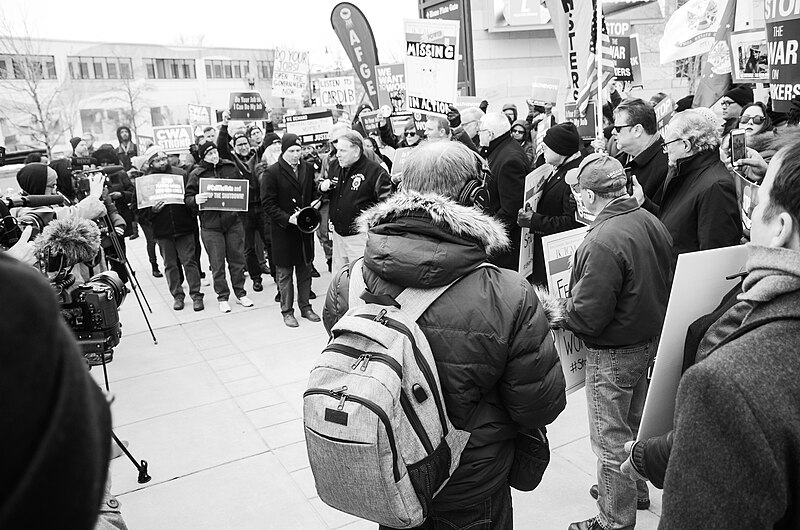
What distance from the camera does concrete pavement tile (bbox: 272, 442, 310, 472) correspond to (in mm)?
4429

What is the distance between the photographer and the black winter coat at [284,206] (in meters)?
7.50

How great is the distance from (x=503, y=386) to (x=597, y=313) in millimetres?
993

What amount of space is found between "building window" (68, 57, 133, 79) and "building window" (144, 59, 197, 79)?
1.77m

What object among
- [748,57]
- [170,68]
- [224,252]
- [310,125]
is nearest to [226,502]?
[224,252]

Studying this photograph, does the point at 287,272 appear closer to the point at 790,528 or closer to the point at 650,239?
the point at 650,239

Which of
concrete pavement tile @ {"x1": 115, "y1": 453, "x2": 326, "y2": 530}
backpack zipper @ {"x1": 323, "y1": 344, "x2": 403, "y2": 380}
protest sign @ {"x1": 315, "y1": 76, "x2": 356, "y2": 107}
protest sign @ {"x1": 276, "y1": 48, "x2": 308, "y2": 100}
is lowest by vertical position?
concrete pavement tile @ {"x1": 115, "y1": 453, "x2": 326, "y2": 530}

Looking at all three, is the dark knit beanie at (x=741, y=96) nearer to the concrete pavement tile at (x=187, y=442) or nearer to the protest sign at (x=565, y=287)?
the protest sign at (x=565, y=287)

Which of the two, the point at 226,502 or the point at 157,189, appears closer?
the point at 226,502

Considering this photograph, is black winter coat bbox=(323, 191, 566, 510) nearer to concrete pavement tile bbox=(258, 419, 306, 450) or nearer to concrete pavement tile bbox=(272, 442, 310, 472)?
concrete pavement tile bbox=(272, 442, 310, 472)

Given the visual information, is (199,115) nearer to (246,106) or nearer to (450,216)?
(246,106)

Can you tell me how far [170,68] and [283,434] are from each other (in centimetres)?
5581

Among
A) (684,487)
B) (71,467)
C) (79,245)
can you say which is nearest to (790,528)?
(684,487)

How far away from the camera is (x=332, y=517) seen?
12.5ft

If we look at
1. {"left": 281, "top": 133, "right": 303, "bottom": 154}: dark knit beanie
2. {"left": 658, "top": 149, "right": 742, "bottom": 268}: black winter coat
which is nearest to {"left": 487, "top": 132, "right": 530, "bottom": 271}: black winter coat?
{"left": 658, "top": 149, "right": 742, "bottom": 268}: black winter coat
